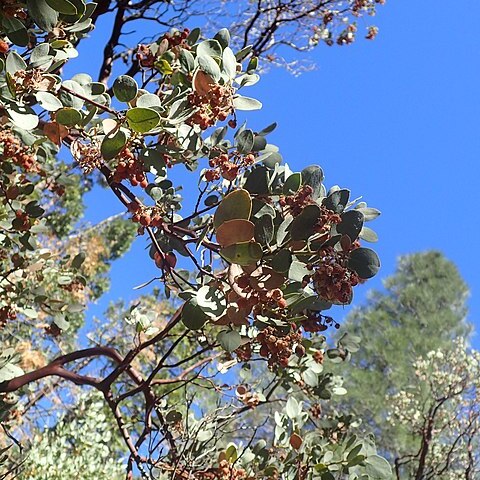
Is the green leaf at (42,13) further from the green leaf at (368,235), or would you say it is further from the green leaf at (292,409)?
the green leaf at (292,409)

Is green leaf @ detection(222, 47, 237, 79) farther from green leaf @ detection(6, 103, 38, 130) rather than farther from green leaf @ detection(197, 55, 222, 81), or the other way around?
green leaf @ detection(6, 103, 38, 130)

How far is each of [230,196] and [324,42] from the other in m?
2.88

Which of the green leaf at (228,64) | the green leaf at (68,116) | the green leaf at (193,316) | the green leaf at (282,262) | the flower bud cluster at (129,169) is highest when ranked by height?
the green leaf at (228,64)

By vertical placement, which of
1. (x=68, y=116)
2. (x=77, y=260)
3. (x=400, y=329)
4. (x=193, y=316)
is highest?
(x=400, y=329)

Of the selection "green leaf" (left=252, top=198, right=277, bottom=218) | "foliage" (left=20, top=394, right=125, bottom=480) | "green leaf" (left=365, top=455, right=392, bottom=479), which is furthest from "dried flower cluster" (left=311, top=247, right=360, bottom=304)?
"foliage" (left=20, top=394, right=125, bottom=480)

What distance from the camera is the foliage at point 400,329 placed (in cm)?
1127

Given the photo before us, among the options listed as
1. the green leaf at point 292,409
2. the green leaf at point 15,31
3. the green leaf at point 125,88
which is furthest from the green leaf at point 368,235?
the green leaf at point 292,409

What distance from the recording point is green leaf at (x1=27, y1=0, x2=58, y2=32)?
0.96 meters

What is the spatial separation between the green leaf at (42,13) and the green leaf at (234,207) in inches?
16.8

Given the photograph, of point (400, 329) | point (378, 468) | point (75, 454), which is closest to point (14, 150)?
point (378, 468)

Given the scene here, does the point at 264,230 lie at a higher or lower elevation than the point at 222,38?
lower

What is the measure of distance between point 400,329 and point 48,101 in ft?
42.4

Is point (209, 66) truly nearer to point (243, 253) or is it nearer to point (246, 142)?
point (246, 142)

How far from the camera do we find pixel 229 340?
1.02m
